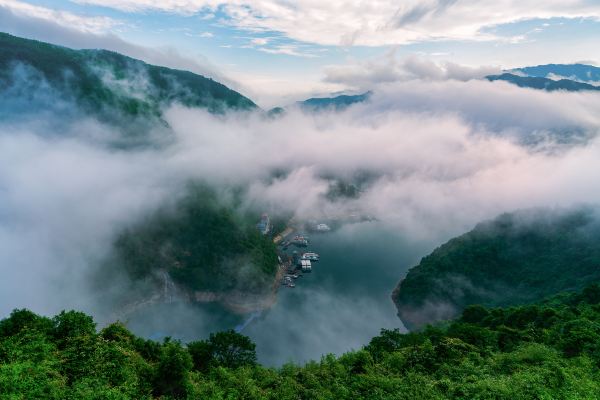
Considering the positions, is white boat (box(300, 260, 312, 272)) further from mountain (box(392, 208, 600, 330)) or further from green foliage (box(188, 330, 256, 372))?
green foliage (box(188, 330, 256, 372))

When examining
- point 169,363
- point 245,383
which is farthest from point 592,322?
point 169,363

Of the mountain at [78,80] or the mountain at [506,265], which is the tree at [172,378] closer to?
the mountain at [506,265]

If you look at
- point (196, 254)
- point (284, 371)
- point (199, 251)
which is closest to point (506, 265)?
point (284, 371)

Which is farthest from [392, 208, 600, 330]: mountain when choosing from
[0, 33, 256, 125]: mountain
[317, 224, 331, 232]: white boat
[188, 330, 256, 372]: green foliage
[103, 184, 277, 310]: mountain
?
[0, 33, 256, 125]: mountain

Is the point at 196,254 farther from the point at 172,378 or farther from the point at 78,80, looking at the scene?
the point at 78,80

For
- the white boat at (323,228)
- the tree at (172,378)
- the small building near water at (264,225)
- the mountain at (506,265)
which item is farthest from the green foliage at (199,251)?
the tree at (172,378)
